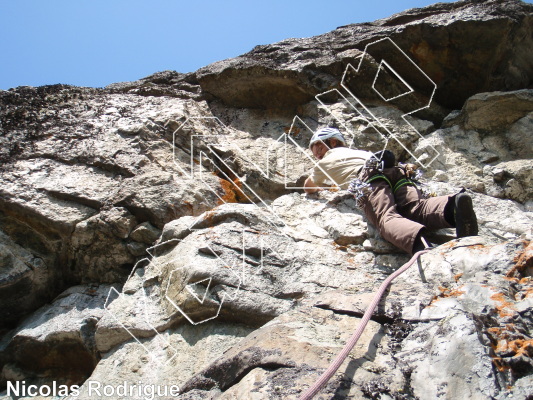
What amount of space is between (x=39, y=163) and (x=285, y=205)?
3.02 meters

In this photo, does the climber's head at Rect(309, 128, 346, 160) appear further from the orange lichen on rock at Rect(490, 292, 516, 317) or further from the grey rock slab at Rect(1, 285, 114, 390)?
the orange lichen on rock at Rect(490, 292, 516, 317)

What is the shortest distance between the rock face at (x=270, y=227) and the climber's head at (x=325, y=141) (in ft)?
1.50

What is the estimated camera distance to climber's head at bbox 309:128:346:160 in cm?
604

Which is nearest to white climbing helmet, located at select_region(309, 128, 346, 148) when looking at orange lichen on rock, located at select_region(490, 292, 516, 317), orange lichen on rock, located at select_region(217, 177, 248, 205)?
orange lichen on rock, located at select_region(217, 177, 248, 205)

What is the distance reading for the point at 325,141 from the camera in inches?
241

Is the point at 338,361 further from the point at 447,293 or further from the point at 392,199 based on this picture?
the point at 392,199

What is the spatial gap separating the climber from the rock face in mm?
258

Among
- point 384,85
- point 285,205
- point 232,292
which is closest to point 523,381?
point 232,292

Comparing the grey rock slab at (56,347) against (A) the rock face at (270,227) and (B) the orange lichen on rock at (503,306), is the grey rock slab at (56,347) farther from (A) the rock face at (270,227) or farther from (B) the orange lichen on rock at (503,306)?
(B) the orange lichen on rock at (503,306)

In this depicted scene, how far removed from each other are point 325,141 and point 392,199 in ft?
5.51

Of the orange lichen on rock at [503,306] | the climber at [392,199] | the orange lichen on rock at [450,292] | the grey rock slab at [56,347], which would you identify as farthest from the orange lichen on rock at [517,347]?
the grey rock slab at [56,347]

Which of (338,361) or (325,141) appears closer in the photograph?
(338,361)

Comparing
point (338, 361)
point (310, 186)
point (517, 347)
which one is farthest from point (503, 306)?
point (310, 186)

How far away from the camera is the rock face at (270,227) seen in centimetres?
271
